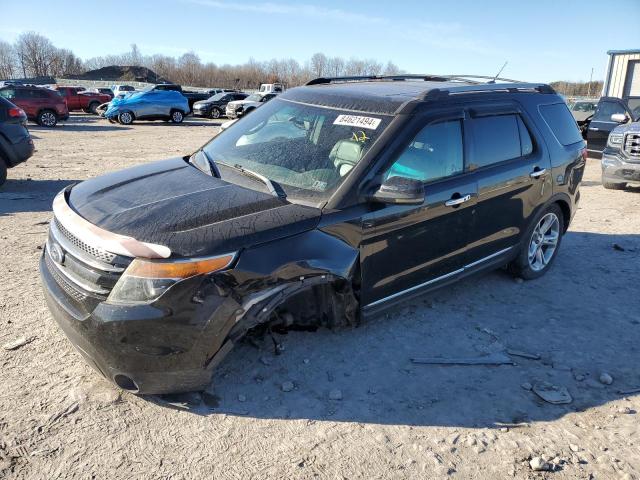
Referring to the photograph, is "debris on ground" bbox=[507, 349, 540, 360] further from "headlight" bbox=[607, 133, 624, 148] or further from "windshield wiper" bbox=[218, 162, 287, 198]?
"headlight" bbox=[607, 133, 624, 148]

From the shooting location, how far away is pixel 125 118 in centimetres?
2453

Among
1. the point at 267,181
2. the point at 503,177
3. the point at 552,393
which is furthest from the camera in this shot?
the point at 503,177

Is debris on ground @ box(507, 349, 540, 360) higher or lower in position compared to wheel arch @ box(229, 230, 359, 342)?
lower

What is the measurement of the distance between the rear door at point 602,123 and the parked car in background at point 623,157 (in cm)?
366

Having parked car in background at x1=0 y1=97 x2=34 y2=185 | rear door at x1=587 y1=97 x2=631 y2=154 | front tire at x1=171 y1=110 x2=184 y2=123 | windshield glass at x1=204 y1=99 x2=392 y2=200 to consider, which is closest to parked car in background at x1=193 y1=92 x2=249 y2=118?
front tire at x1=171 y1=110 x2=184 y2=123

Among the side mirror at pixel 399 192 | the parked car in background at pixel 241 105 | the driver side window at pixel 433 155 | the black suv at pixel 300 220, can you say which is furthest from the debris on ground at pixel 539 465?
the parked car in background at pixel 241 105

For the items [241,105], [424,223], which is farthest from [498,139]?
[241,105]

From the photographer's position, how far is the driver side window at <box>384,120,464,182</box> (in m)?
3.46

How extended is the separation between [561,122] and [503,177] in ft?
4.56

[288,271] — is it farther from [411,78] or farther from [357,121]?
[411,78]

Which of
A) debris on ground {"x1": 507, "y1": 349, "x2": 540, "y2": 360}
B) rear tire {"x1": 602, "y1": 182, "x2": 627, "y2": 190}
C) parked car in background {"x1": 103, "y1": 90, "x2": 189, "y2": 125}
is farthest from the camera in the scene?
parked car in background {"x1": 103, "y1": 90, "x2": 189, "y2": 125}

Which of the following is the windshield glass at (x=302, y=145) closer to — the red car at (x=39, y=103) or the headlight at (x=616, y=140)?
the headlight at (x=616, y=140)

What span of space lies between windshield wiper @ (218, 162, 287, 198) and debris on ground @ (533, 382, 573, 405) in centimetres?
205

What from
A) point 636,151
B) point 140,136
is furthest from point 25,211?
point 140,136
